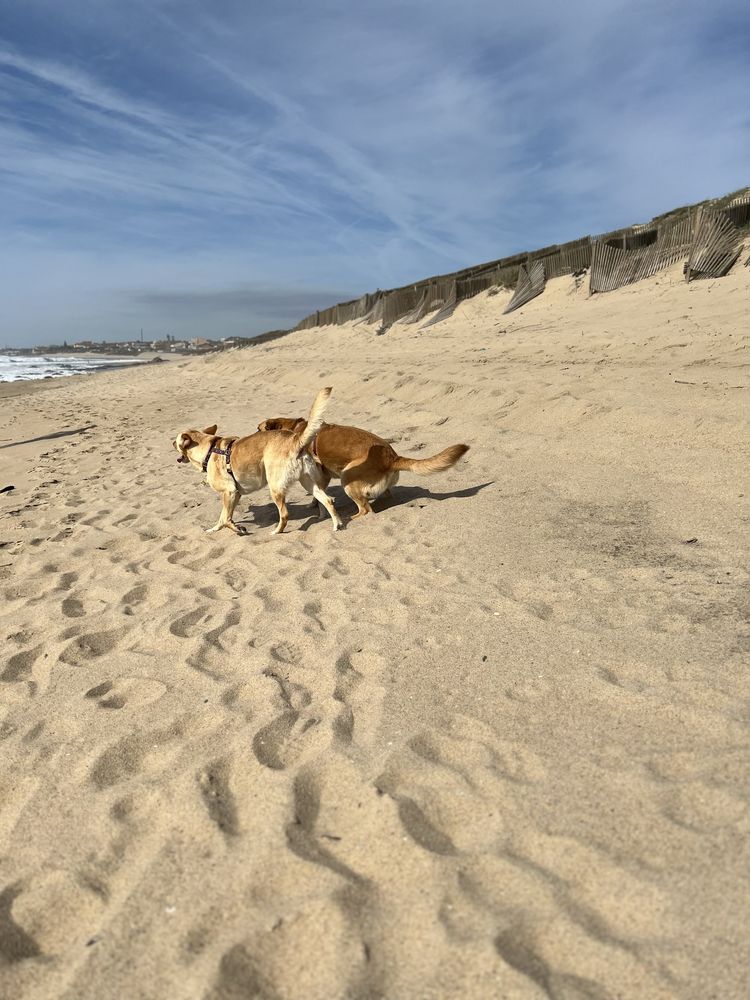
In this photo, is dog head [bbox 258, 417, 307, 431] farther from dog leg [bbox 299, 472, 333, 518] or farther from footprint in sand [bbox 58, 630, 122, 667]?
footprint in sand [bbox 58, 630, 122, 667]

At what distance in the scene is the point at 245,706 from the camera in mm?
2996

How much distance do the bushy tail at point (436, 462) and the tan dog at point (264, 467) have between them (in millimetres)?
775

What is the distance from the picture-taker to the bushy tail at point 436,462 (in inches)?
211

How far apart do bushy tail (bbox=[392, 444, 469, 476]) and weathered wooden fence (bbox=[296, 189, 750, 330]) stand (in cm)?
1111

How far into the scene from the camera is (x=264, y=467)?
6.00m

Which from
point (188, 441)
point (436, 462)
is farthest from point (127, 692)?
point (188, 441)

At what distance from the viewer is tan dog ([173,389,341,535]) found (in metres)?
5.78

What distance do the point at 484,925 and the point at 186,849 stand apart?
106 centimetres

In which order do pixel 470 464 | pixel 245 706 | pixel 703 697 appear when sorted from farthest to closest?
pixel 470 464 → pixel 245 706 → pixel 703 697

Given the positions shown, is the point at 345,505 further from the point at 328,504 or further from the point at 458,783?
the point at 458,783

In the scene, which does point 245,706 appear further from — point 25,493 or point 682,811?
point 25,493

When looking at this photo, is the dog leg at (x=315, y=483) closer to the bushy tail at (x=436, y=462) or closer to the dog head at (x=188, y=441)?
the bushy tail at (x=436, y=462)

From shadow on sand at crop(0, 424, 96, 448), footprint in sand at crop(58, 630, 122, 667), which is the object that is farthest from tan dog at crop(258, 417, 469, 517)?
shadow on sand at crop(0, 424, 96, 448)

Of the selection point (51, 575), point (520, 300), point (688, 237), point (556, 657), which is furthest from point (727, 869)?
point (520, 300)
